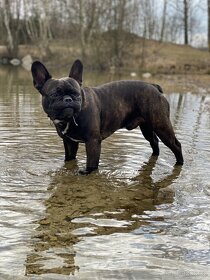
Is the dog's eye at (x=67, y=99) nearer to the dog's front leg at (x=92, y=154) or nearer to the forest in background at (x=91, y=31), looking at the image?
the dog's front leg at (x=92, y=154)

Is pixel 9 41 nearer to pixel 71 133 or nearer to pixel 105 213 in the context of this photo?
pixel 71 133

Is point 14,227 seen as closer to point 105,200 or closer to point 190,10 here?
point 105,200

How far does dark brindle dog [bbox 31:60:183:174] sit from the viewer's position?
554cm

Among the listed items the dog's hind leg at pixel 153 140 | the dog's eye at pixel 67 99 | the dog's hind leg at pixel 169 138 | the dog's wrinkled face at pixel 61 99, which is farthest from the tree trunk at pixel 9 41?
the dog's eye at pixel 67 99

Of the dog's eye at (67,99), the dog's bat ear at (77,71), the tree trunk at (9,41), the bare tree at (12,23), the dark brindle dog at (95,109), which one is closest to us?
the dog's eye at (67,99)

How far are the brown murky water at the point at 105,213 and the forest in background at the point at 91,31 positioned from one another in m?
27.7

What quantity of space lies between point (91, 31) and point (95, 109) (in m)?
33.4

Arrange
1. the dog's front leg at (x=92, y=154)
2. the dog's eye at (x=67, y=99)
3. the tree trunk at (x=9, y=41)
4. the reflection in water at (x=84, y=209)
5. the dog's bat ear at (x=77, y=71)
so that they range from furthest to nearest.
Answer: the tree trunk at (x=9, y=41) → the dog's front leg at (x=92, y=154) → the dog's bat ear at (x=77, y=71) → the dog's eye at (x=67, y=99) → the reflection in water at (x=84, y=209)

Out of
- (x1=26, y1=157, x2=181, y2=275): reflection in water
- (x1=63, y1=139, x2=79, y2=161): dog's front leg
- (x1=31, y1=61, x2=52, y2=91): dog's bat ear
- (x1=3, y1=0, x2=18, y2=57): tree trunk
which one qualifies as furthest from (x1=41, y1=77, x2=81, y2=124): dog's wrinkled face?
(x1=3, y1=0, x2=18, y2=57): tree trunk

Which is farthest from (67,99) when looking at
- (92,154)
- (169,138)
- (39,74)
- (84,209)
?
(169,138)

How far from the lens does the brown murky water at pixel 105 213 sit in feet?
11.9

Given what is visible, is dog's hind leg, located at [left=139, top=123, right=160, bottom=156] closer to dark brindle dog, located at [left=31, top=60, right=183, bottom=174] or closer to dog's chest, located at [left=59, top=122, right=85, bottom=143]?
dark brindle dog, located at [left=31, top=60, right=183, bottom=174]

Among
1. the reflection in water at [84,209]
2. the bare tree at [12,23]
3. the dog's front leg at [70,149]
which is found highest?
the bare tree at [12,23]

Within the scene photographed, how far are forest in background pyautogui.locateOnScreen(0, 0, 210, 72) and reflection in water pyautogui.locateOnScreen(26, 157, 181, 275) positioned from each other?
29.0 meters
